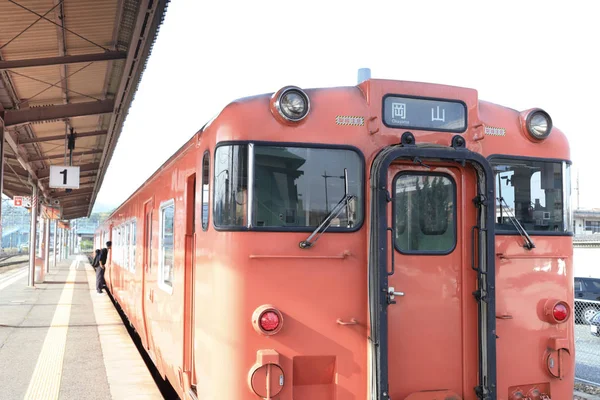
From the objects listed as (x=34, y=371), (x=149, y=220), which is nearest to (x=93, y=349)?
(x=34, y=371)

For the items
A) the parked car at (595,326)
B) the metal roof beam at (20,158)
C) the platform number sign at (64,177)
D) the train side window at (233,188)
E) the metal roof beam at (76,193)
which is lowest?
the parked car at (595,326)

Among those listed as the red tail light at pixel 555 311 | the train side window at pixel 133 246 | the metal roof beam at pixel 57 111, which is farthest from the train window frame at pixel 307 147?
the metal roof beam at pixel 57 111

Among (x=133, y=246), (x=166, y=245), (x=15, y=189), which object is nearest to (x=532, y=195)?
(x=166, y=245)

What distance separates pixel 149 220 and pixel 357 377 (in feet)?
15.6

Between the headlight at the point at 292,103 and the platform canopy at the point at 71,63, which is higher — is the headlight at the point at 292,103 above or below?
below

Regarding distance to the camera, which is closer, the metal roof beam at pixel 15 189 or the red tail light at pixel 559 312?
the red tail light at pixel 559 312

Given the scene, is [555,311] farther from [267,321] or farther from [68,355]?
[68,355]

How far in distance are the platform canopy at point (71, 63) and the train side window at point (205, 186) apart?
286cm

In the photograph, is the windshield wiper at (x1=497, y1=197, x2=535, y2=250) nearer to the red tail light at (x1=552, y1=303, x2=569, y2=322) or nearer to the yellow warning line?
the red tail light at (x1=552, y1=303, x2=569, y2=322)

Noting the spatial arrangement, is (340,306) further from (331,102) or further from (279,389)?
(331,102)

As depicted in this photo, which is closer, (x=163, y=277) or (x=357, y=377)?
(x=357, y=377)

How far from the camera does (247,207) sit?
3.76m

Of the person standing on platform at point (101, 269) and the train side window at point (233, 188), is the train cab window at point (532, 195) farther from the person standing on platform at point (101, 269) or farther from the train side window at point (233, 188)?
the person standing on platform at point (101, 269)

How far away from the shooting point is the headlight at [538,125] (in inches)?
174
